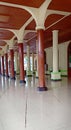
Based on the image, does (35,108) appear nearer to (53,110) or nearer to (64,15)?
(53,110)

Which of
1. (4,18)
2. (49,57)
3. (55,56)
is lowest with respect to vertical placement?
(55,56)

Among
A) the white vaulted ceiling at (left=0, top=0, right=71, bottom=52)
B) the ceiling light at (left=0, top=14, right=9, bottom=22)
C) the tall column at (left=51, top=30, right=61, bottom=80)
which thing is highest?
the white vaulted ceiling at (left=0, top=0, right=71, bottom=52)

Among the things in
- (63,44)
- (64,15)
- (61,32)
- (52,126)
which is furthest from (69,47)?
(52,126)

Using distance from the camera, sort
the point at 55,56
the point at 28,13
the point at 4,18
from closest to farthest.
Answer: the point at 28,13 → the point at 4,18 → the point at 55,56

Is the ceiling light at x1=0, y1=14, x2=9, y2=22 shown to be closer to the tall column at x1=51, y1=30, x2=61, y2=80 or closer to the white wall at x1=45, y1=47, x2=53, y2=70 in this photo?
the tall column at x1=51, y1=30, x2=61, y2=80

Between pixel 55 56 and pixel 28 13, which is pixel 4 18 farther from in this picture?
pixel 55 56

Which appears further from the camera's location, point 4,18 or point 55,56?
point 55,56

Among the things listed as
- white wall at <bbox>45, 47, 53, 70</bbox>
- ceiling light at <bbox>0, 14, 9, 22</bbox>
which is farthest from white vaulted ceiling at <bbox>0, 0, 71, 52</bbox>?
white wall at <bbox>45, 47, 53, 70</bbox>

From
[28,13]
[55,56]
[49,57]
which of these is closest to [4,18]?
[28,13]

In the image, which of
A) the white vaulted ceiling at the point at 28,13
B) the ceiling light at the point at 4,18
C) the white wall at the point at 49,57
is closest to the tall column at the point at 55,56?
the white vaulted ceiling at the point at 28,13

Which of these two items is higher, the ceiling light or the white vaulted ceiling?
the white vaulted ceiling

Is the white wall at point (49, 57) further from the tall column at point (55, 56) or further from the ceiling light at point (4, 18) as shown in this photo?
the ceiling light at point (4, 18)

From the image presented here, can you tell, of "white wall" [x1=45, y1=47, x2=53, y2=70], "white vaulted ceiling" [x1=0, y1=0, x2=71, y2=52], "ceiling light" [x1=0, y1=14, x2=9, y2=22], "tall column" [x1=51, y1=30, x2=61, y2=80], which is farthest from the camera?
"white wall" [x1=45, y1=47, x2=53, y2=70]

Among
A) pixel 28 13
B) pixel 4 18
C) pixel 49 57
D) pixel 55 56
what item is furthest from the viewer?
pixel 49 57
